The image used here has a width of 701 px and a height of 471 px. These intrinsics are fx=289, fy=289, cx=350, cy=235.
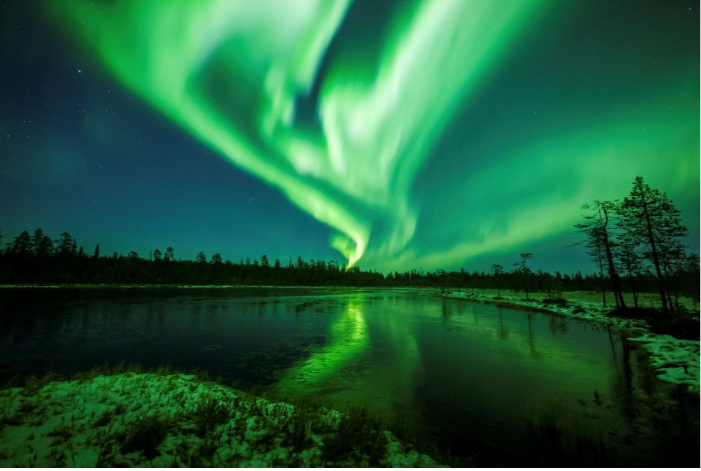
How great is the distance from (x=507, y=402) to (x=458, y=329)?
66.4 ft

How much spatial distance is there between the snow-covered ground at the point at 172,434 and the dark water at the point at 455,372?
3155 mm

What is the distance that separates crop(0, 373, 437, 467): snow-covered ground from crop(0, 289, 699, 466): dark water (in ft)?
10.4

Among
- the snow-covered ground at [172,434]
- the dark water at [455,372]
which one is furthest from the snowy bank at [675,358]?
the snow-covered ground at [172,434]

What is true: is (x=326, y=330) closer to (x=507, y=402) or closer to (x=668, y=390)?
(x=507, y=402)

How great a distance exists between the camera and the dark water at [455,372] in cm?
902

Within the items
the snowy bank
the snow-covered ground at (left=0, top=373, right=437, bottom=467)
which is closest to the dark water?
the snowy bank

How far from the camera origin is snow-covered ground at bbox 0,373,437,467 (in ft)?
21.0

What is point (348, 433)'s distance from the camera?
7.71 meters

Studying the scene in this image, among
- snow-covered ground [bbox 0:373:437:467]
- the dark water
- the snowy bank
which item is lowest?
the dark water

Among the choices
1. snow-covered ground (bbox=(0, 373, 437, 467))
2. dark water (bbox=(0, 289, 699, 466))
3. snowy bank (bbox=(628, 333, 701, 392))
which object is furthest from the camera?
snowy bank (bbox=(628, 333, 701, 392))

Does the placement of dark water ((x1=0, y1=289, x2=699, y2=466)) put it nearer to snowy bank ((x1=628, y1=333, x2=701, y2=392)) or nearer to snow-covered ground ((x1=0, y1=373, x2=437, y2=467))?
snowy bank ((x1=628, y1=333, x2=701, y2=392))

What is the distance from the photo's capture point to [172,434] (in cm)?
729

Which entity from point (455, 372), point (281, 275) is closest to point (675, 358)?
point (455, 372)

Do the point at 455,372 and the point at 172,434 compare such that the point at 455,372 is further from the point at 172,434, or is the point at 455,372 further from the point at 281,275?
the point at 281,275
